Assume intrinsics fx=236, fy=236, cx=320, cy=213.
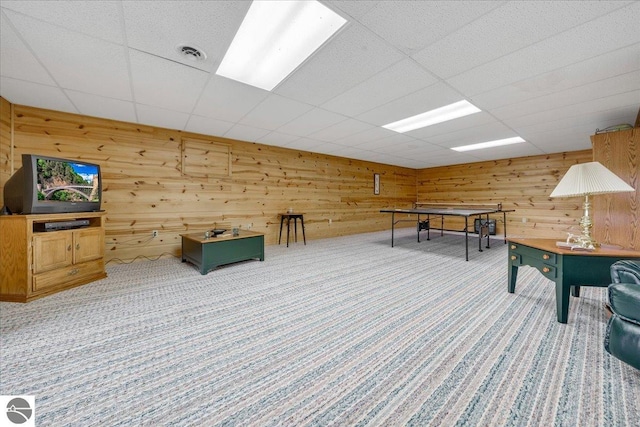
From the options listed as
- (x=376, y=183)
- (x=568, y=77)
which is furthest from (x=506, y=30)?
(x=376, y=183)

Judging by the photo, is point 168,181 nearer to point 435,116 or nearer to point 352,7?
point 352,7

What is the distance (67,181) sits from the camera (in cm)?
270

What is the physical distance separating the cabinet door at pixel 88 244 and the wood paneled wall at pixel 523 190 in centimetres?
850

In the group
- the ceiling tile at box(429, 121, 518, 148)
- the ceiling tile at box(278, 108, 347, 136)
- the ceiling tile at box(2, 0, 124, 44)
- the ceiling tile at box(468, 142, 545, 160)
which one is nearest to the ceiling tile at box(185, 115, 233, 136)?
the ceiling tile at box(278, 108, 347, 136)

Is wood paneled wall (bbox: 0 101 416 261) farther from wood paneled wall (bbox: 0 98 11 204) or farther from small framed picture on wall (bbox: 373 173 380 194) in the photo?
small framed picture on wall (bbox: 373 173 380 194)

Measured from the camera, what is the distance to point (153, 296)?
2.40 meters

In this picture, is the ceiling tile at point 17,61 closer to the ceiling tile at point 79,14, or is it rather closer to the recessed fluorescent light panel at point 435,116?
the ceiling tile at point 79,14

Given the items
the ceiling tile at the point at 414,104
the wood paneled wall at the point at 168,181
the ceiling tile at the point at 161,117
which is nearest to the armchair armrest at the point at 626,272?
the ceiling tile at the point at 414,104

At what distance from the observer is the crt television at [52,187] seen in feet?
7.80

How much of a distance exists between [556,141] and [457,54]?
4501 mm

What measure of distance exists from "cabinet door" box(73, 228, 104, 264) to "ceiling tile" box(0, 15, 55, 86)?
1587mm

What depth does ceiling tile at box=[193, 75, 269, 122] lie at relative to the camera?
2504mm

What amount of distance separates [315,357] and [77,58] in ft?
10.1

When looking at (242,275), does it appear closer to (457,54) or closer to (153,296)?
(153,296)
